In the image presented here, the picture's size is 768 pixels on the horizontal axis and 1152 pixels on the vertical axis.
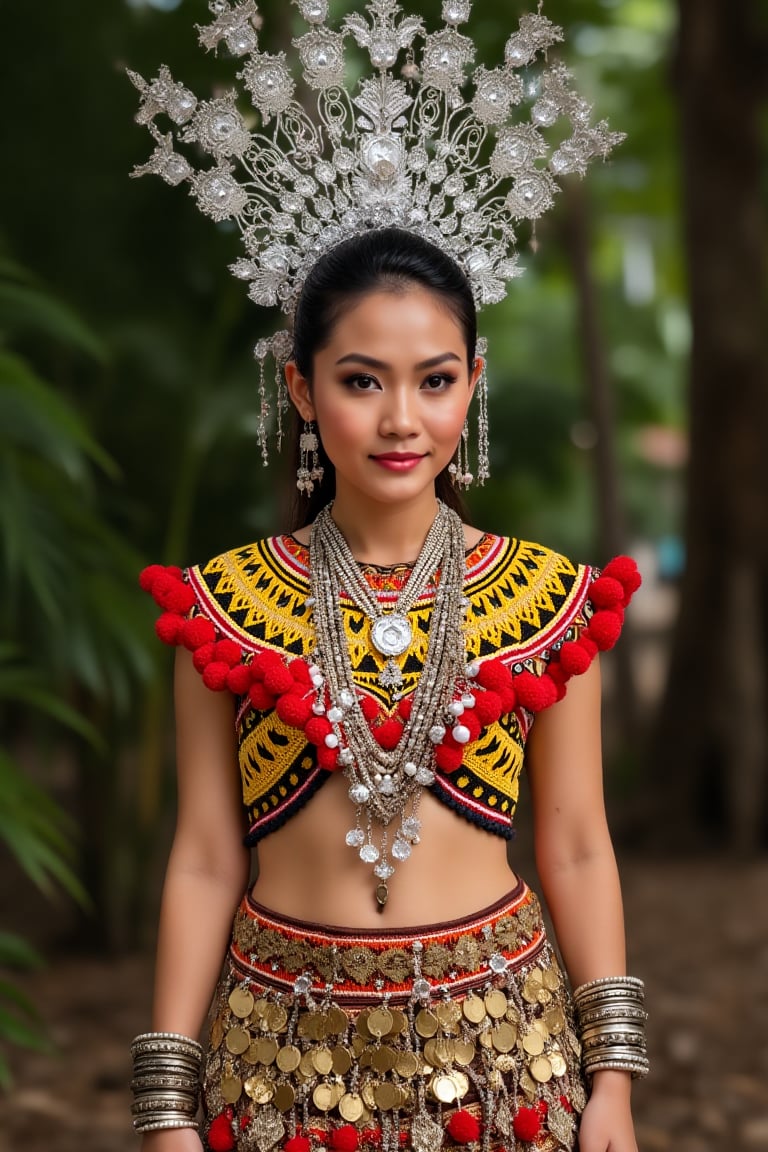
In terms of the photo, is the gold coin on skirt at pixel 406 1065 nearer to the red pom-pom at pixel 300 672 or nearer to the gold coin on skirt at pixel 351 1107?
the gold coin on skirt at pixel 351 1107

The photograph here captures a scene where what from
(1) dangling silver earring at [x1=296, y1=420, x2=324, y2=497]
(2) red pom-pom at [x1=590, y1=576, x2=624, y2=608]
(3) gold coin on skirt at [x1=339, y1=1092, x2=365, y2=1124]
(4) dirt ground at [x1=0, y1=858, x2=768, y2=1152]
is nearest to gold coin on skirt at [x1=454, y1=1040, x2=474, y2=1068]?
(3) gold coin on skirt at [x1=339, y1=1092, x2=365, y2=1124]

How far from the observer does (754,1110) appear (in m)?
3.99

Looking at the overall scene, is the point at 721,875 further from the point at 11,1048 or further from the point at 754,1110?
the point at 11,1048

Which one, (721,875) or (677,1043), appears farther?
(721,875)

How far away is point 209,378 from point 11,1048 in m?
2.30

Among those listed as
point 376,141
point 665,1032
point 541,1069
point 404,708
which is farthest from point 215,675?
point 665,1032

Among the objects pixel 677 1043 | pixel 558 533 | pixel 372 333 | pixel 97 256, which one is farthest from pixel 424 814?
pixel 558 533

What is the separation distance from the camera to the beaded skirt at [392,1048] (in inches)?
69.4

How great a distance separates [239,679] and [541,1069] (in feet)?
2.16

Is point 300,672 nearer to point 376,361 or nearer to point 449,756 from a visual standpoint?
point 449,756

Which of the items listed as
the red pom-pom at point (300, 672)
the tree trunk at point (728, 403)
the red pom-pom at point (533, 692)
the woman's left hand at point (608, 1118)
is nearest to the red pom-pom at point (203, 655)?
the red pom-pom at point (300, 672)

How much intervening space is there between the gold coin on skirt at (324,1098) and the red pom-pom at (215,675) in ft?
1.78

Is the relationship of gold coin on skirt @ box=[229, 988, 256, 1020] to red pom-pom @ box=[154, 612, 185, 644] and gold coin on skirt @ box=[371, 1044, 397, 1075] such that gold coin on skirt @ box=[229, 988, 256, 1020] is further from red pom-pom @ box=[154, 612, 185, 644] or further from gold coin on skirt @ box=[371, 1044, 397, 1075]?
red pom-pom @ box=[154, 612, 185, 644]

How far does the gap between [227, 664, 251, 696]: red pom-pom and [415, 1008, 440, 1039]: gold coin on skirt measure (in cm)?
49
